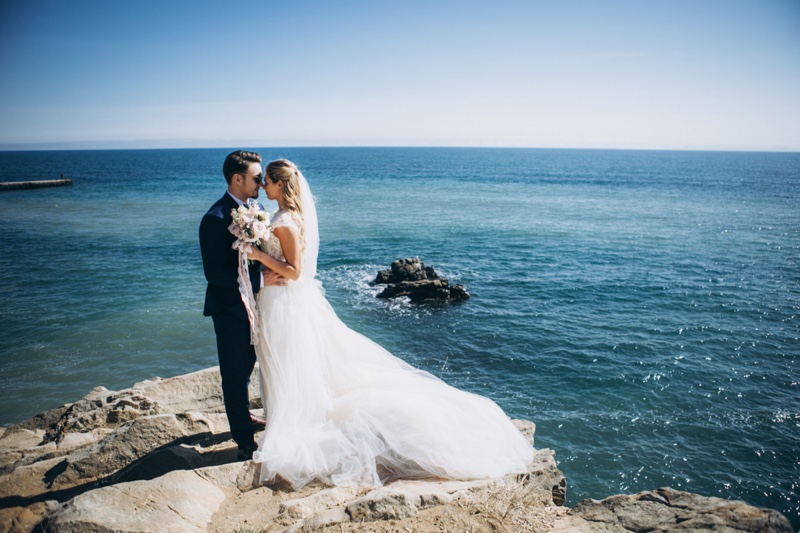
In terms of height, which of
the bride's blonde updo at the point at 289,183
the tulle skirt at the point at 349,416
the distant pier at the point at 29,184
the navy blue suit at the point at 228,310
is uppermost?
the distant pier at the point at 29,184

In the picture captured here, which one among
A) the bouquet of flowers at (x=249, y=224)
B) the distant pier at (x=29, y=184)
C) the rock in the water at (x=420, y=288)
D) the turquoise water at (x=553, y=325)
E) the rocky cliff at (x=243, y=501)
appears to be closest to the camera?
the rocky cliff at (x=243, y=501)

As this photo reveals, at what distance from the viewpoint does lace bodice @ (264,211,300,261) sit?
471 cm

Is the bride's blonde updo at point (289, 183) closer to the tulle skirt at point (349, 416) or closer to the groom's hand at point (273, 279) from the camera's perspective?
the groom's hand at point (273, 279)

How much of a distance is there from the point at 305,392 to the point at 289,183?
2.36m

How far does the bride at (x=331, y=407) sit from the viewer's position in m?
4.52

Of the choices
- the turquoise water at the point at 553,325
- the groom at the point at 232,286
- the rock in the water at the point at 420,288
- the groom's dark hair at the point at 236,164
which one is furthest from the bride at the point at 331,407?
the rock in the water at the point at 420,288

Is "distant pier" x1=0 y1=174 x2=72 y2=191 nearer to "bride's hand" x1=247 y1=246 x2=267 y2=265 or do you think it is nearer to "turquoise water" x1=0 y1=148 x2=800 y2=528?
"turquoise water" x1=0 y1=148 x2=800 y2=528

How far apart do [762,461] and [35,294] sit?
2714 centimetres

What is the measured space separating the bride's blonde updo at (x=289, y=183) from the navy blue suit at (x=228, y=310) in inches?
21.4

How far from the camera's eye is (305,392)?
4984 mm

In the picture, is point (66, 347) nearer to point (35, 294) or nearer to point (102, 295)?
point (102, 295)

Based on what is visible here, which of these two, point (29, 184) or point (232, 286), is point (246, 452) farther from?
point (29, 184)

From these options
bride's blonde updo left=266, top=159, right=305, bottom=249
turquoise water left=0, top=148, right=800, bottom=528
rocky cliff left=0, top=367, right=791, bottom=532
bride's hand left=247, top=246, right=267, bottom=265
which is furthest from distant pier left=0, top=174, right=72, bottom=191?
bride's hand left=247, top=246, right=267, bottom=265

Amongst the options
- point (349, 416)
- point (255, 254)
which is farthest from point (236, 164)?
point (349, 416)
